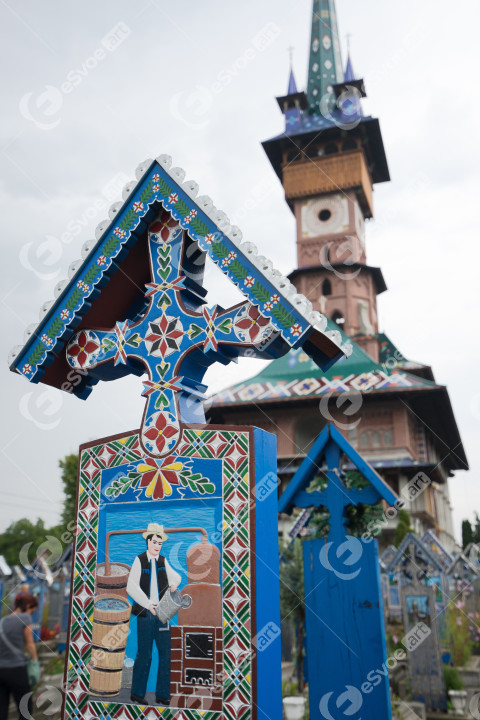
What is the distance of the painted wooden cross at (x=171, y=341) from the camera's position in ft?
14.1

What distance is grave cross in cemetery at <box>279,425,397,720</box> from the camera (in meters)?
4.96

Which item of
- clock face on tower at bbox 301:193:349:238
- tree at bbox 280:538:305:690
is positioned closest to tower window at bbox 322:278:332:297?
clock face on tower at bbox 301:193:349:238

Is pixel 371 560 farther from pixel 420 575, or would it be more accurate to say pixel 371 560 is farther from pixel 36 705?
pixel 420 575

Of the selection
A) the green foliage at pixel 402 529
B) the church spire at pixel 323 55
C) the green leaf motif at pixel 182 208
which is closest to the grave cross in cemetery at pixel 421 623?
the green leaf motif at pixel 182 208

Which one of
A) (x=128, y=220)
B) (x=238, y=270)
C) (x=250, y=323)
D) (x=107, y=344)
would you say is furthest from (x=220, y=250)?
(x=107, y=344)

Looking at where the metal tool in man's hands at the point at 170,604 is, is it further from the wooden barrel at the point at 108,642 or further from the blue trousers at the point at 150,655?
the wooden barrel at the point at 108,642

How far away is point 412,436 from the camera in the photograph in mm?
30891

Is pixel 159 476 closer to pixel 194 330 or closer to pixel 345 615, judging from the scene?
pixel 194 330

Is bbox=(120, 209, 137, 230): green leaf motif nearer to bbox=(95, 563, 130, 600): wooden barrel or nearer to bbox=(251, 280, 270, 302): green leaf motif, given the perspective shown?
bbox=(251, 280, 270, 302): green leaf motif

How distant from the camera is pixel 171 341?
178 inches

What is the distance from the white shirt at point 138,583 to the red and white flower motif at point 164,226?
7.64 ft

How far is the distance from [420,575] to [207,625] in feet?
30.5

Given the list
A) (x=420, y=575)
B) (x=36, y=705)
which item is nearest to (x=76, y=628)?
(x=36, y=705)

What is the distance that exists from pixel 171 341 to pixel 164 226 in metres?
0.94
